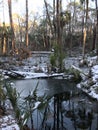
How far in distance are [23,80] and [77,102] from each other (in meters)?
4.78

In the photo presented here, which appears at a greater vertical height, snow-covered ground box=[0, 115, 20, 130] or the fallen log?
the fallen log

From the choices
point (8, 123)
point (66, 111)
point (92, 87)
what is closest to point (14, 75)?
point (92, 87)

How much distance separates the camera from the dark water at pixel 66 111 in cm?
642

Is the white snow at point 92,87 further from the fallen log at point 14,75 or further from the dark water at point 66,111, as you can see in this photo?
the fallen log at point 14,75

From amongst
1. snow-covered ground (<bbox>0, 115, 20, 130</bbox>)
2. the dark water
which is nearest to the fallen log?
the dark water

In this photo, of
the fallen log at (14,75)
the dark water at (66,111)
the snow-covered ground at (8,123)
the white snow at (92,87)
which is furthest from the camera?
the fallen log at (14,75)

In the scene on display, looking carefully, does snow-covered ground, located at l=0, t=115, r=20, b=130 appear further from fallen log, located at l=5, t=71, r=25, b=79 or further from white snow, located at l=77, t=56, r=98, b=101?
fallen log, located at l=5, t=71, r=25, b=79

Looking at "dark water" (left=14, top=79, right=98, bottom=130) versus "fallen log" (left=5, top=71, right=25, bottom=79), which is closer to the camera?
"dark water" (left=14, top=79, right=98, bottom=130)

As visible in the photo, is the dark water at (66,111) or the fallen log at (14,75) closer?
the dark water at (66,111)

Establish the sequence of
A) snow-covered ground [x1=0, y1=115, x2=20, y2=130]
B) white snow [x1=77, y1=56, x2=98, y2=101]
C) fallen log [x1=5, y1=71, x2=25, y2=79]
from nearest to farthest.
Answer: snow-covered ground [x1=0, y1=115, x2=20, y2=130] < white snow [x1=77, y1=56, x2=98, y2=101] < fallen log [x1=5, y1=71, x2=25, y2=79]

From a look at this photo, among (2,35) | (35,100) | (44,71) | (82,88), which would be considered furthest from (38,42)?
(35,100)

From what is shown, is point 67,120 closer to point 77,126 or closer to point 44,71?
point 77,126

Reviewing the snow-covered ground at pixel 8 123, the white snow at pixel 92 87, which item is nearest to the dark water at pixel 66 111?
the white snow at pixel 92 87

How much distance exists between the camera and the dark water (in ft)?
21.1
